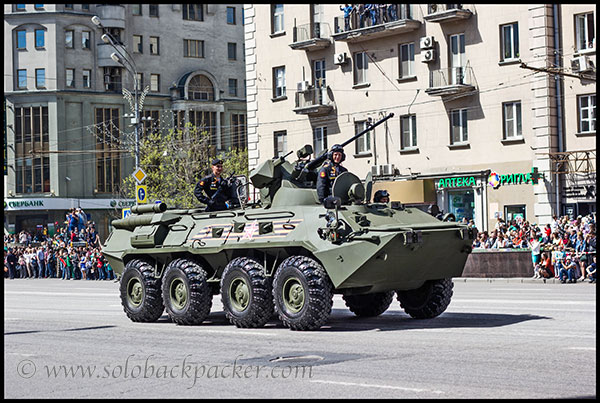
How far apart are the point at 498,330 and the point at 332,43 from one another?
101 feet

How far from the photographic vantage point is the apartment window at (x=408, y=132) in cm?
A: 4206

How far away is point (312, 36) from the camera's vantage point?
44.8m

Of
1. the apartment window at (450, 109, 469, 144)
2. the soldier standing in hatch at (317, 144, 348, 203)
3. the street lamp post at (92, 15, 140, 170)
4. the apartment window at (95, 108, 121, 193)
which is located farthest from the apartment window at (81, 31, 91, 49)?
the soldier standing in hatch at (317, 144, 348, 203)

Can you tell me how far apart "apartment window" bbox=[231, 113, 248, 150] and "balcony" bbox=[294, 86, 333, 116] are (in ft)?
97.3

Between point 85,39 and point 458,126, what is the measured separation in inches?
1394

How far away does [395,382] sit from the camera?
10328mm

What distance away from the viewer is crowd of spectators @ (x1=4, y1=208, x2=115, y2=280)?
45531mm

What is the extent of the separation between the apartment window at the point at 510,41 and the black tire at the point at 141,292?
22.1 metres

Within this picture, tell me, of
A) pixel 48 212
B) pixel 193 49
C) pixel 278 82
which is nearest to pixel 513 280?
pixel 278 82

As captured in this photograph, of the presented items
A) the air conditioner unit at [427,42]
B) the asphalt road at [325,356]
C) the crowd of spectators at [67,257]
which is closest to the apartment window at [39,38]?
the crowd of spectators at [67,257]

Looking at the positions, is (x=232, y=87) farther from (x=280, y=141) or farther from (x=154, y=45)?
(x=280, y=141)

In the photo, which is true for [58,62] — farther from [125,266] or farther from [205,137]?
[125,266]

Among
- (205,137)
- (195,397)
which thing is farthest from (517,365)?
(205,137)

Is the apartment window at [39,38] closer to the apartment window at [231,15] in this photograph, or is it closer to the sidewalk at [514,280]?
the apartment window at [231,15]
